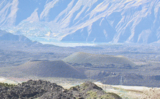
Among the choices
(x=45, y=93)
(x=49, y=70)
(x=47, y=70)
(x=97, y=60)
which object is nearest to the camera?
(x=45, y=93)

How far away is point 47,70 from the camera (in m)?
48.6

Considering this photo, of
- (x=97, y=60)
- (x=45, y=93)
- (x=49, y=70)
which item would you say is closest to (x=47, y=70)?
(x=49, y=70)

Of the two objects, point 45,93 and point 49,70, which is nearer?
point 45,93

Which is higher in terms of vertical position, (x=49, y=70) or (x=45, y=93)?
(x=49, y=70)

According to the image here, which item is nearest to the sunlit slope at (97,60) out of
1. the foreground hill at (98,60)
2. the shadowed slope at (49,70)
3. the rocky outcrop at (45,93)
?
the foreground hill at (98,60)

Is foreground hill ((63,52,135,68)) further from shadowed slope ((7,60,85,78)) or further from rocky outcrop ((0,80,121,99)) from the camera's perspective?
rocky outcrop ((0,80,121,99))

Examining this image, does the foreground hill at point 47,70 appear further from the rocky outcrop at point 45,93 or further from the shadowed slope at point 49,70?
the rocky outcrop at point 45,93

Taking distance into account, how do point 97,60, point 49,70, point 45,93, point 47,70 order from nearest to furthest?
point 45,93, point 47,70, point 49,70, point 97,60

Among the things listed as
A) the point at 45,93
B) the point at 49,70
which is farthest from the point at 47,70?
the point at 45,93

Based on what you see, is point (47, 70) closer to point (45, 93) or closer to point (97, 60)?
point (97, 60)

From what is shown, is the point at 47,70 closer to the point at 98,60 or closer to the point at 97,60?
the point at 97,60

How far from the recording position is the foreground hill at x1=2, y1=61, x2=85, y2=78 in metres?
46.9

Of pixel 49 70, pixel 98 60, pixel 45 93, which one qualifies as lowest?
pixel 45 93

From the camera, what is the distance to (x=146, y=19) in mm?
193250
